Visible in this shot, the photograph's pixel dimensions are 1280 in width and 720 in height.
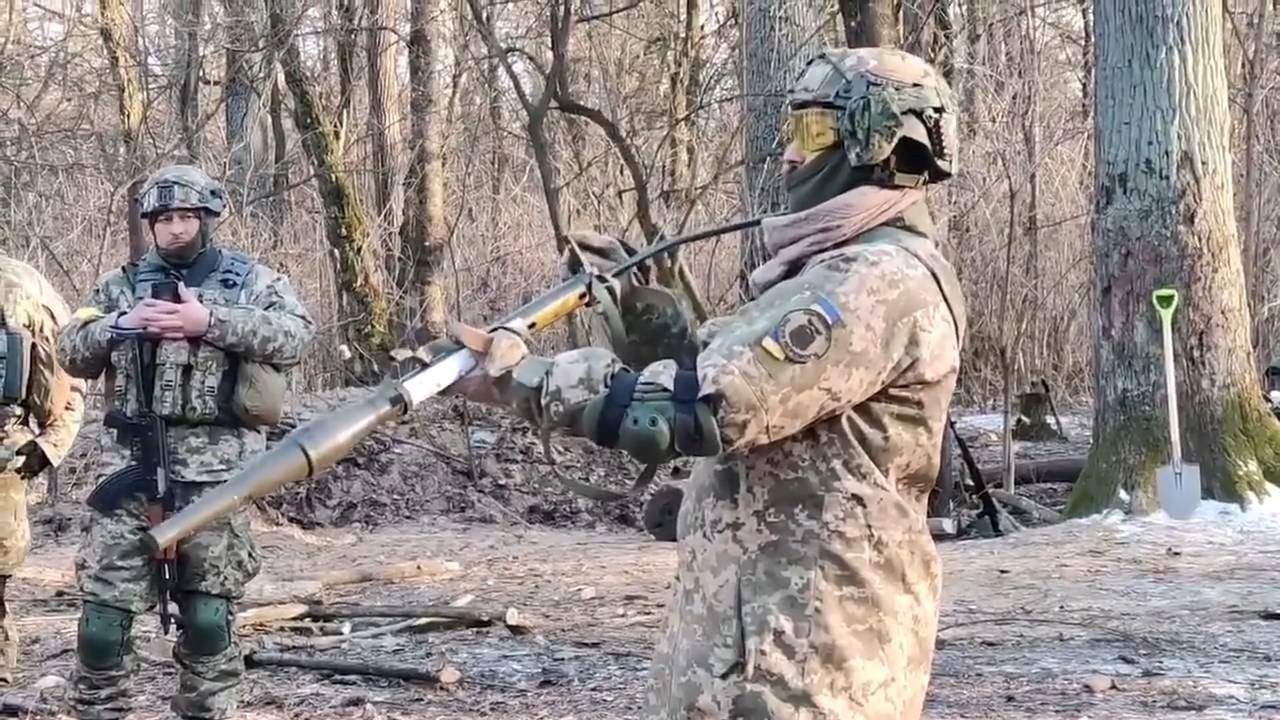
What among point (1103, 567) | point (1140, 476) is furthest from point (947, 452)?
point (1103, 567)

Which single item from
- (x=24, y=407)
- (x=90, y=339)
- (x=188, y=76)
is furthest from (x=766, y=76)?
(x=188, y=76)

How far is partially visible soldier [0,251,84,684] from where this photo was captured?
5859mm

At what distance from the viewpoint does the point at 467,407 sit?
38.6 ft

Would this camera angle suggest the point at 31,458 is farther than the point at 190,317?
Yes

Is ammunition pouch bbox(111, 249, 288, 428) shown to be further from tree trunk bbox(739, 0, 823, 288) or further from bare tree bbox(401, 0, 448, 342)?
bare tree bbox(401, 0, 448, 342)

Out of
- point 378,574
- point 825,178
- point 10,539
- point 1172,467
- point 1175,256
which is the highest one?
point 1175,256

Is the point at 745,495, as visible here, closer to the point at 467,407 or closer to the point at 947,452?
the point at 947,452

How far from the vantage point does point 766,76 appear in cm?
945

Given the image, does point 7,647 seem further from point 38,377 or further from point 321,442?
point 321,442

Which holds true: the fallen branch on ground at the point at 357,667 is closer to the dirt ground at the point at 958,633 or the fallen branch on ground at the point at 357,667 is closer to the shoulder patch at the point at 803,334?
the dirt ground at the point at 958,633

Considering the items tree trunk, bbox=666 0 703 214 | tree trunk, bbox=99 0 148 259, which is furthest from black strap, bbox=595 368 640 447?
tree trunk, bbox=99 0 148 259

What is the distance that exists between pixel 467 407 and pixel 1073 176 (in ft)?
20.1

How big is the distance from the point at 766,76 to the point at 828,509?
7.23m

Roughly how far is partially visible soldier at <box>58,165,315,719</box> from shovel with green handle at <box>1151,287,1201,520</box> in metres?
5.18
